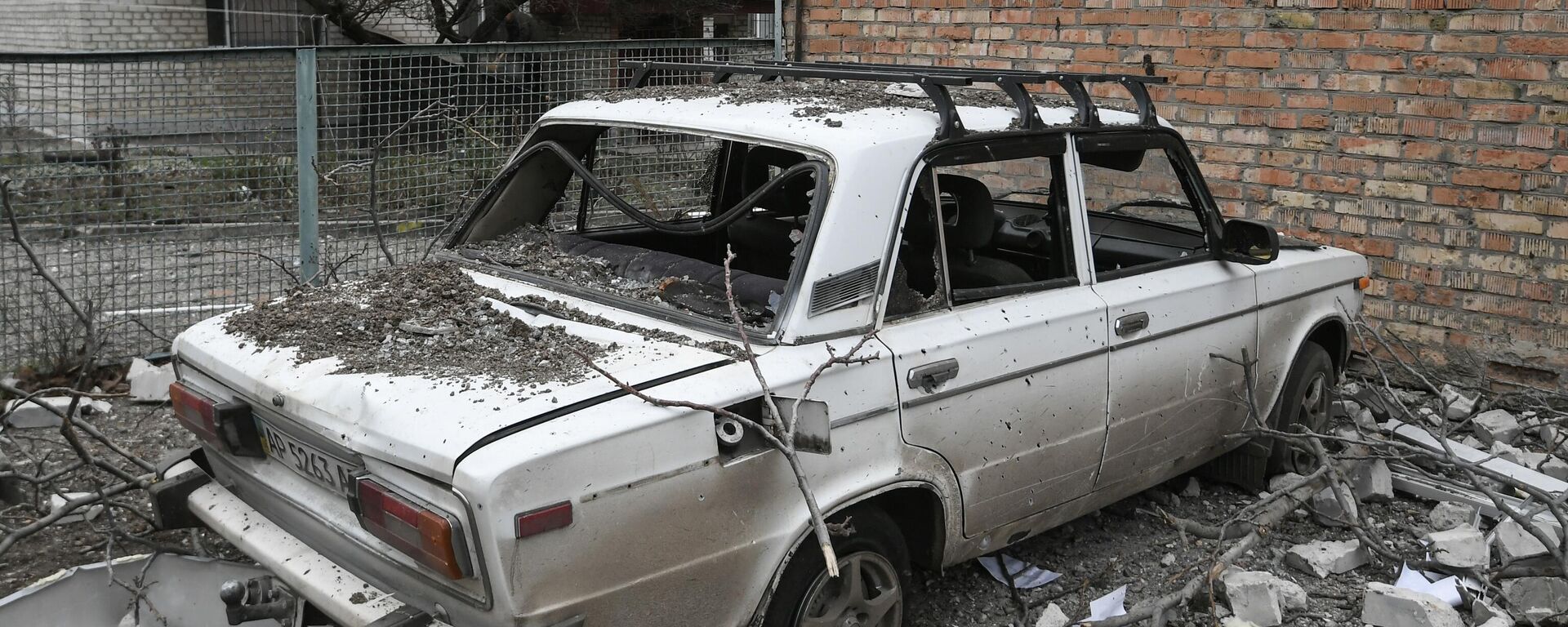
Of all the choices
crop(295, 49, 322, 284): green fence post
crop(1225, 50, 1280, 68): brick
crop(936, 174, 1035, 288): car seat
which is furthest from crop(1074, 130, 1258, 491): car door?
crop(295, 49, 322, 284): green fence post

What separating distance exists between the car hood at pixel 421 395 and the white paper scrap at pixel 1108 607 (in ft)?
5.19

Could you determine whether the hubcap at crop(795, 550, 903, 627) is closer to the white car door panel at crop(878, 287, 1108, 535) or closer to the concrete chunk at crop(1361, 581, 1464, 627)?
the white car door panel at crop(878, 287, 1108, 535)

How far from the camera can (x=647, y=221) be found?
Result: 150 inches

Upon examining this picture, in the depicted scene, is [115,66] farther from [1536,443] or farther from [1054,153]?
[1536,443]

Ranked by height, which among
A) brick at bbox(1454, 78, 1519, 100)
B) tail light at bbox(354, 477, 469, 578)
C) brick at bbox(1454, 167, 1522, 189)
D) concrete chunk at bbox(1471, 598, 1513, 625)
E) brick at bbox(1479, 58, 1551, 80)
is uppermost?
brick at bbox(1479, 58, 1551, 80)

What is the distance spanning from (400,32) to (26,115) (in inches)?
531

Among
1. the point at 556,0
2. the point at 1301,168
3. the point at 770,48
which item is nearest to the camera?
the point at 1301,168

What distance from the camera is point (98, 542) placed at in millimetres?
4188

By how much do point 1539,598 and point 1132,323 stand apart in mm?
1509

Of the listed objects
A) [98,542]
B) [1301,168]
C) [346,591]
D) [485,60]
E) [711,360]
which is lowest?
[98,542]

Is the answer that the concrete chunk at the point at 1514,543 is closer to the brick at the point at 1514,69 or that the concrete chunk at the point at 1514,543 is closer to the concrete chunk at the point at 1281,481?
the concrete chunk at the point at 1281,481

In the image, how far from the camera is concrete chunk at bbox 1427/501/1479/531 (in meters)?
4.56

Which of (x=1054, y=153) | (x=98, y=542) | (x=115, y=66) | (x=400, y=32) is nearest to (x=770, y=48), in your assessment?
(x=115, y=66)

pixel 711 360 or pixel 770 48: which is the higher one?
pixel 770 48
